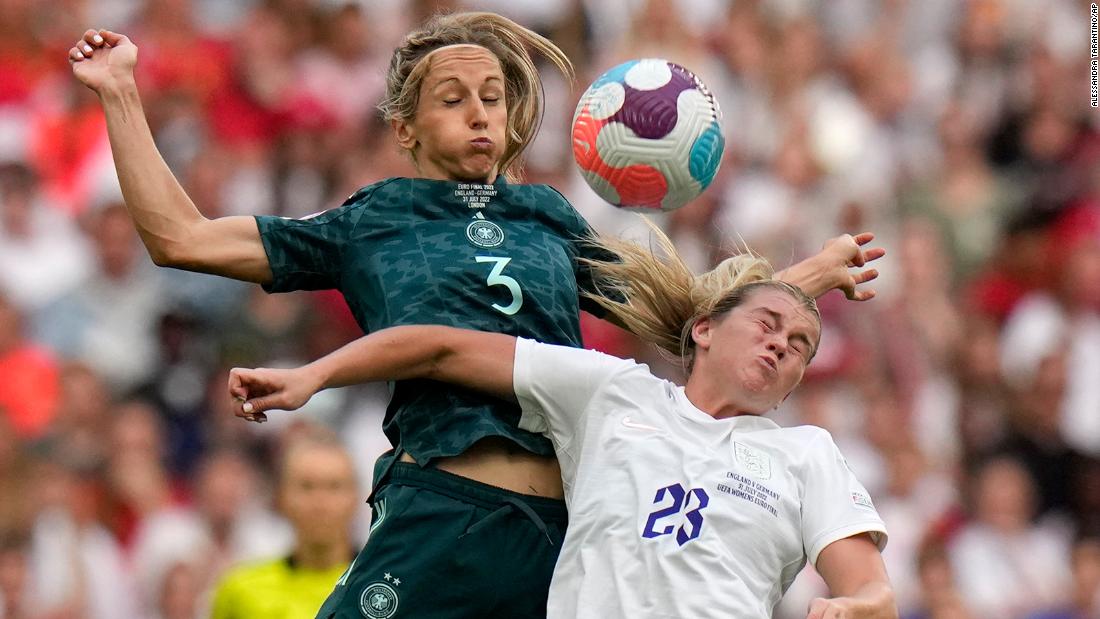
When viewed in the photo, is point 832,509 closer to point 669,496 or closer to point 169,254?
point 669,496

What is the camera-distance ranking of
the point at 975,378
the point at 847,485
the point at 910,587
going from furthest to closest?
the point at 975,378
the point at 910,587
the point at 847,485

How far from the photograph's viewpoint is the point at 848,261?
5.25 m

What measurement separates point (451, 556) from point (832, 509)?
94 centimetres

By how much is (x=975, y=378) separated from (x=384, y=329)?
21.2 ft

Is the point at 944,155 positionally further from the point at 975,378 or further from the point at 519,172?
the point at 519,172

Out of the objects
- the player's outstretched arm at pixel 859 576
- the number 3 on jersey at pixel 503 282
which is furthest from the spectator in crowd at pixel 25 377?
the player's outstretched arm at pixel 859 576

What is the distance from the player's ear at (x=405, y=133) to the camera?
4918 mm

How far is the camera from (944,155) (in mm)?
11273

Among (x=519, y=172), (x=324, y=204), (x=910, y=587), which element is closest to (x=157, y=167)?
(x=519, y=172)

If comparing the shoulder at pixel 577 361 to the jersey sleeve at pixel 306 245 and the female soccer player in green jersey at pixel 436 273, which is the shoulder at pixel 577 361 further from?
the jersey sleeve at pixel 306 245

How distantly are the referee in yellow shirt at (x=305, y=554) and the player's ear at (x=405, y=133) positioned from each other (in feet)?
6.64

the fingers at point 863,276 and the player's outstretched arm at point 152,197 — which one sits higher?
the player's outstretched arm at point 152,197

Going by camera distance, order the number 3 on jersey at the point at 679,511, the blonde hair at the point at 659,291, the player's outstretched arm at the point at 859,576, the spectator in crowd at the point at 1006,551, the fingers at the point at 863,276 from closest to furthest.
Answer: the player's outstretched arm at the point at 859,576, the number 3 on jersey at the point at 679,511, the blonde hair at the point at 659,291, the fingers at the point at 863,276, the spectator in crowd at the point at 1006,551

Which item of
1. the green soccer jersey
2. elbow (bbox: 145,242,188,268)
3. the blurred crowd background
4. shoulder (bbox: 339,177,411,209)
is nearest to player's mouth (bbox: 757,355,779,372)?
the green soccer jersey
